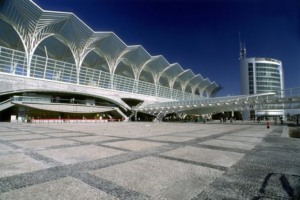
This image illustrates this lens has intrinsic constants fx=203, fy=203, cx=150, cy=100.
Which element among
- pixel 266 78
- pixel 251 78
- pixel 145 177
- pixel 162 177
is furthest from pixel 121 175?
pixel 266 78

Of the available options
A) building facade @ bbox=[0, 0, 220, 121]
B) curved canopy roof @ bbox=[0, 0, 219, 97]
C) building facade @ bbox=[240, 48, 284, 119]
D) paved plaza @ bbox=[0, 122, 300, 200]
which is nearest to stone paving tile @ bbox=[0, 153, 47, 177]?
paved plaza @ bbox=[0, 122, 300, 200]

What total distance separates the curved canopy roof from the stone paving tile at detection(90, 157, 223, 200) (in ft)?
113

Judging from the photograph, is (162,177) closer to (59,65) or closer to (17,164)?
(17,164)

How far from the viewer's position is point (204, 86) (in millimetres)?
94875

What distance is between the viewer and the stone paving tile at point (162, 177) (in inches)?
142

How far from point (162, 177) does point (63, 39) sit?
41.8 m

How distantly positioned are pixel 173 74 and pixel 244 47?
194 feet

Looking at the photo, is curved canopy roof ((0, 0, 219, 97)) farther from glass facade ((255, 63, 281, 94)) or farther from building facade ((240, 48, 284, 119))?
glass facade ((255, 63, 281, 94))

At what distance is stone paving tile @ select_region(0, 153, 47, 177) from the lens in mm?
4656

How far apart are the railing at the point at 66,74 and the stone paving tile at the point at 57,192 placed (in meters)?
36.7

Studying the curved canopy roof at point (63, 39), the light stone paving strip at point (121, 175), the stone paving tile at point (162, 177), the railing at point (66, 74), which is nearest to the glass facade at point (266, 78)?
the curved canopy roof at point (63, 39)

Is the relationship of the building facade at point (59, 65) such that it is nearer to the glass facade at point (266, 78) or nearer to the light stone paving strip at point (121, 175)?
the light stone paving strip at point (121, 175)

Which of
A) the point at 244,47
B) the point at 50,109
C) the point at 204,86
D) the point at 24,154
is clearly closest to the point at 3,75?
the point at 50,109

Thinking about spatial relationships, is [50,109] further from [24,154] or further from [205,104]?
[24,154]
